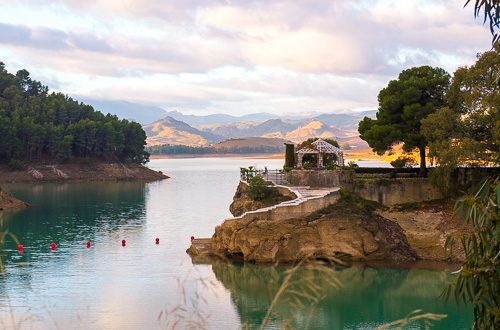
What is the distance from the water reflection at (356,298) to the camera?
38.2m

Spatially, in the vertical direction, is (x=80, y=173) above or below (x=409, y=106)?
below

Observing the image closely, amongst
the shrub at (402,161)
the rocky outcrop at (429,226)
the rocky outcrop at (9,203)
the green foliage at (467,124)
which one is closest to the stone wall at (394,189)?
the rocky outcrop at (429,226)

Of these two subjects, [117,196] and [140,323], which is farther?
[117,196]

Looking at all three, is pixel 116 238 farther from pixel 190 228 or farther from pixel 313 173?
pixel 313 173

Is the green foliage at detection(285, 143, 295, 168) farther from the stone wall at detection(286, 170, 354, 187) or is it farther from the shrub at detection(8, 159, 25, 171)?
the shrub at detection(8, 159, 25, 171)

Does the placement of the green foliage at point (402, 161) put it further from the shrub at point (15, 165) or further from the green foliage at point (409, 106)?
the shrub at point (15, 165)

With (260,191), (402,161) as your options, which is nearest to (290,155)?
(402,161)

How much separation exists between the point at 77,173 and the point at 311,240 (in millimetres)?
118784

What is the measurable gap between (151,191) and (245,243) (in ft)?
284

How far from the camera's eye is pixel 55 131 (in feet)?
531

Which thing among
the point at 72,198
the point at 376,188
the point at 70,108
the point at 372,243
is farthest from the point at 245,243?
the point at 70,108

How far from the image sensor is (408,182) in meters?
59.8

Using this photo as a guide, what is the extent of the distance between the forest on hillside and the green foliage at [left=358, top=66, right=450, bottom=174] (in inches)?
4303

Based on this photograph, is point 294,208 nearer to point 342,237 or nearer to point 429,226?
point 342,237
